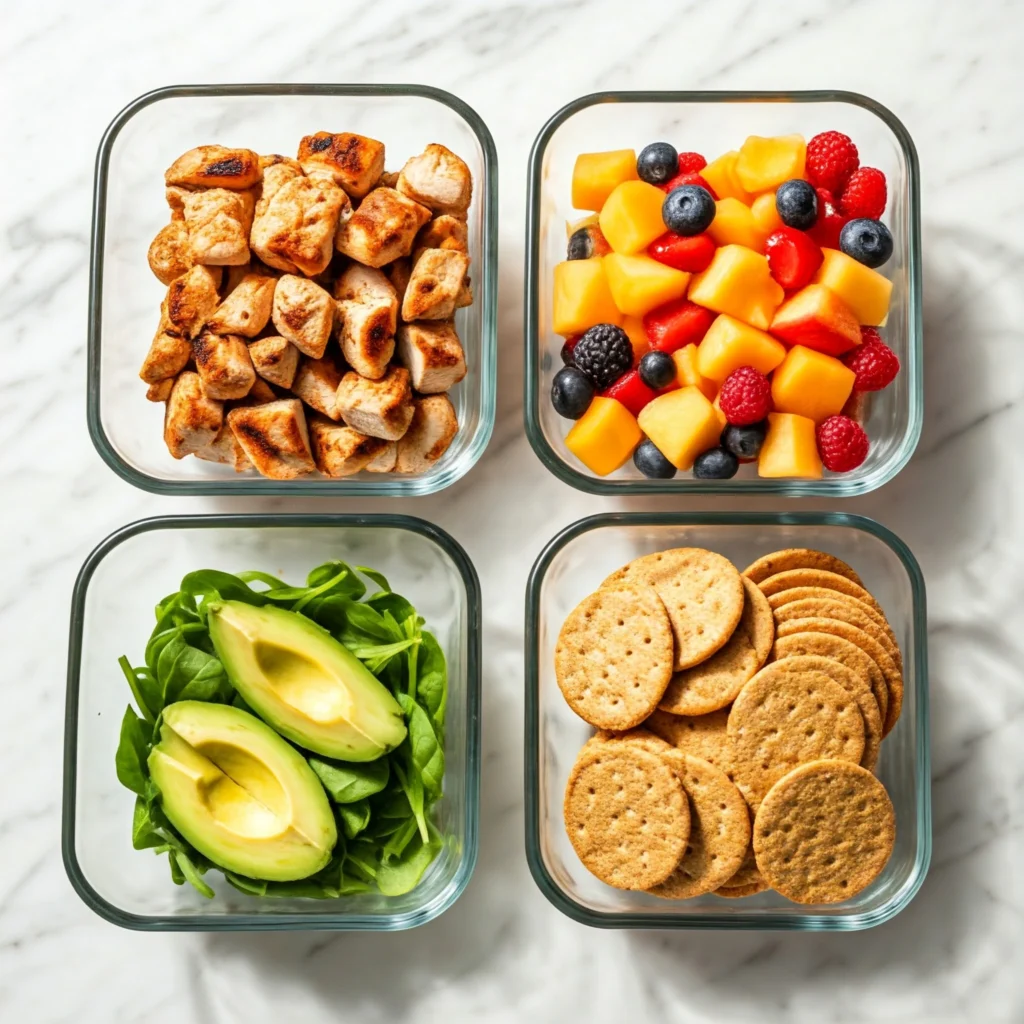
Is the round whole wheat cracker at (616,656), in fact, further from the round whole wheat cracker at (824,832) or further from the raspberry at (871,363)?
the raspberry at (871,363)

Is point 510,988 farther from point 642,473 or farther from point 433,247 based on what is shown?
point 433,247

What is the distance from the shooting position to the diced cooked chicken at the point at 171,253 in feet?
4.63

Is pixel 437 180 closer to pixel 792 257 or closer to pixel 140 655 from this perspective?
pixel 792 257

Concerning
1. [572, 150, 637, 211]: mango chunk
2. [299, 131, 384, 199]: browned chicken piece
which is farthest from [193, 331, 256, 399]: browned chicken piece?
[572, 150, 637, 211]: mango chunk

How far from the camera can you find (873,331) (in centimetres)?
143

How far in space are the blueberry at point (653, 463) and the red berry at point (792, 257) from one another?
9.9 inches

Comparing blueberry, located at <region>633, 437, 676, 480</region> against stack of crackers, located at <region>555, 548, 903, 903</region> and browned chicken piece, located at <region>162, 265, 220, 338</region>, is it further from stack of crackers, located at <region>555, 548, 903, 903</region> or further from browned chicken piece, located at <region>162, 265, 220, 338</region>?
browned chicken piece, located at <region>162, 265, 220, 338</region>

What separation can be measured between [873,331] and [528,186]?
47cm

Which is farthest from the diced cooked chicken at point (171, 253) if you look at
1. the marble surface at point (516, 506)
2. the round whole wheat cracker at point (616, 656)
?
the round whole wheat cracker at point (616, 656)

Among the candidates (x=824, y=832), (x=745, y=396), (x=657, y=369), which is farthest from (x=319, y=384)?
(x=824, y=832)

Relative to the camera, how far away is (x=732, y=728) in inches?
53.9

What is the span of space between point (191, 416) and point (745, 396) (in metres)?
0.65

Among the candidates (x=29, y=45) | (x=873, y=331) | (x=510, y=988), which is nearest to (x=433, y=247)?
(x=873, y=331)

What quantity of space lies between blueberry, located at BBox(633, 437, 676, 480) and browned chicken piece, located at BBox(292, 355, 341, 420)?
1.22 feet
